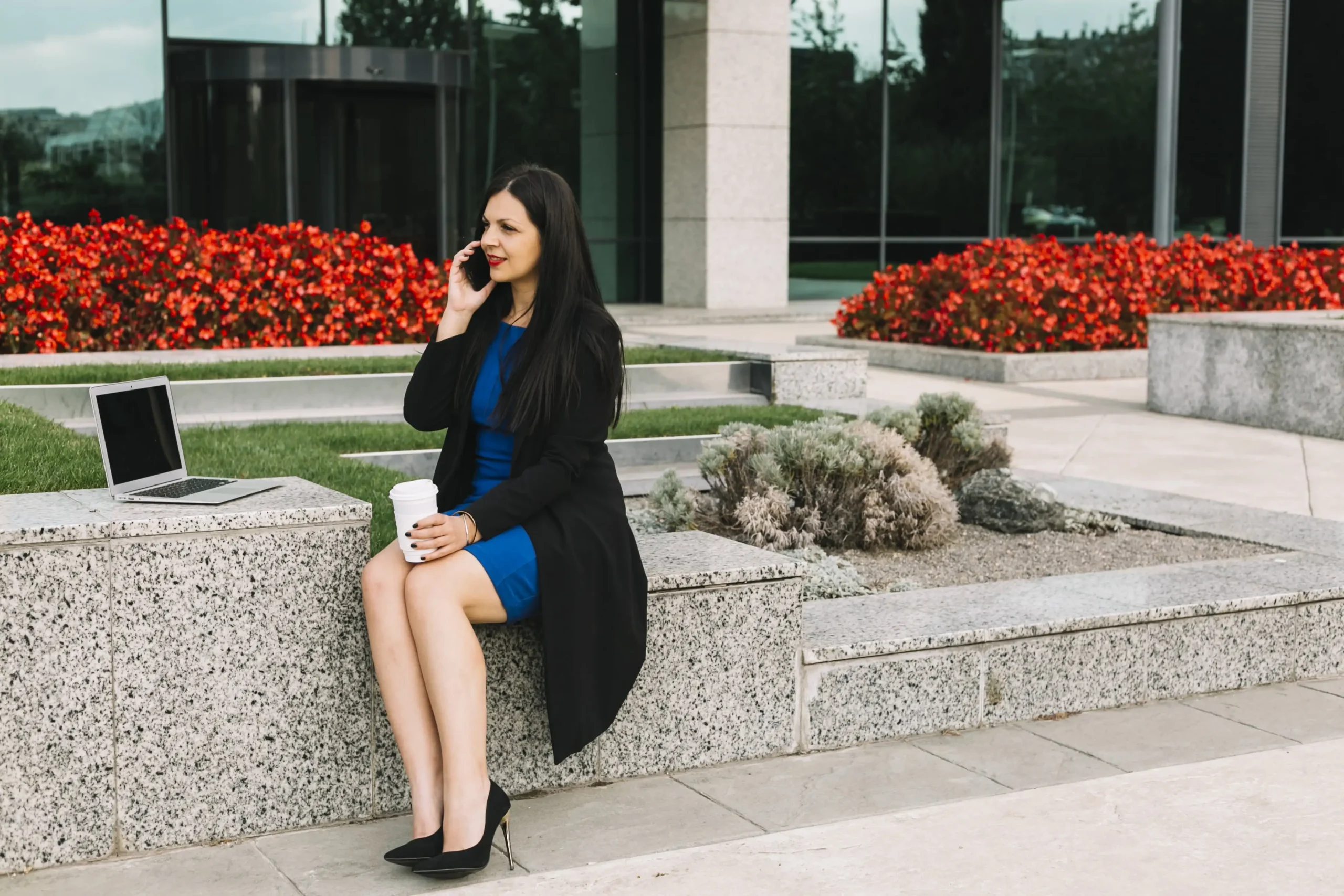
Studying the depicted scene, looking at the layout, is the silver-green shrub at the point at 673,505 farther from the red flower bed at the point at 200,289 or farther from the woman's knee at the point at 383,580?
the red flower bed at the point at 200,289

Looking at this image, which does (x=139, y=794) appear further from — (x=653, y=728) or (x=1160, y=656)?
(x=1160, y=656)

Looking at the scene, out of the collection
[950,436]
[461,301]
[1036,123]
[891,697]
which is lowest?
[891,697]

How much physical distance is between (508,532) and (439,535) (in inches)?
8.6

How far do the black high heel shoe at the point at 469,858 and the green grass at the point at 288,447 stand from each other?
147cm

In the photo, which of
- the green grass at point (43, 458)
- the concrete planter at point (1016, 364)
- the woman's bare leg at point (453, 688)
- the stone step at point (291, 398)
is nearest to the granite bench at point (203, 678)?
the woman's bare leg at point (453, 688)

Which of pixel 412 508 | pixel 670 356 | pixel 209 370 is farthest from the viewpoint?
pixel 670 356

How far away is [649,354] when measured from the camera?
11.1 metres

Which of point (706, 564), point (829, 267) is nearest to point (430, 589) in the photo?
point (706, 564)

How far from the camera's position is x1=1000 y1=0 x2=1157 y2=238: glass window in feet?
83.8

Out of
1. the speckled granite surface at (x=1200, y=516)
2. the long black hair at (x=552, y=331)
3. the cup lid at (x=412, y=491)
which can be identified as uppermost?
the long black hair at (x=552, y=331)

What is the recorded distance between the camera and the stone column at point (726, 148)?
21.1m

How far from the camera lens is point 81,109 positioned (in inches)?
723

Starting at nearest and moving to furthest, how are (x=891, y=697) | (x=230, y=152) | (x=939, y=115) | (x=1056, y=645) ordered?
(x=891, y=697) < (x=1056, y=645) < (x=230, y=152) < (x=939, y=115)

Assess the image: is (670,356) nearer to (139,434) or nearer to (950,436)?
(950,436)
